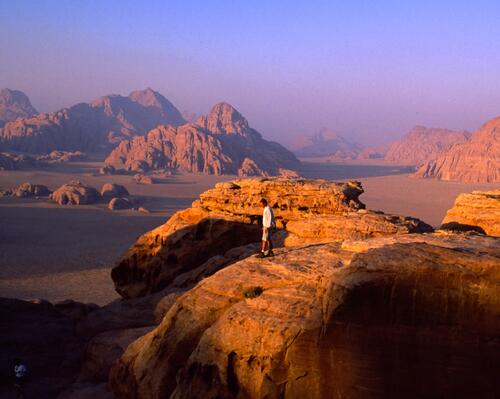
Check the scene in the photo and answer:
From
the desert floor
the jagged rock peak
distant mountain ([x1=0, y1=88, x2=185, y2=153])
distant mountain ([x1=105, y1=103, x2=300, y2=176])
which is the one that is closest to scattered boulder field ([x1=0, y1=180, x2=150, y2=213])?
the desert floor

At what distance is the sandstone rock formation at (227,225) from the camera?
17.2 metres

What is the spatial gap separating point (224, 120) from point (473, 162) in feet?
259

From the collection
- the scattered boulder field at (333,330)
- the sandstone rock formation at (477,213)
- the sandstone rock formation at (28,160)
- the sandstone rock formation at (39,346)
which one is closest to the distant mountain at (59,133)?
the sandstone rock formation at (28,160)

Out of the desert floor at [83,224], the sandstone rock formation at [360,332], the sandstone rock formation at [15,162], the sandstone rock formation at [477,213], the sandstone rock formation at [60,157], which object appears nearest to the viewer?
the sandstone rock formation at [360,332]

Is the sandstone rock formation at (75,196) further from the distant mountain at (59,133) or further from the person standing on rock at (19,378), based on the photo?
the distant mountain at (59,133)

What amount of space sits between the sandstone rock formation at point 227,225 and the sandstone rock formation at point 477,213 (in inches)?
138

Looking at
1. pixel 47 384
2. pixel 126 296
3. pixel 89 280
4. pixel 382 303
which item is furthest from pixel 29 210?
pixel 382 303

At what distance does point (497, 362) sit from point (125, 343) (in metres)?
10.9

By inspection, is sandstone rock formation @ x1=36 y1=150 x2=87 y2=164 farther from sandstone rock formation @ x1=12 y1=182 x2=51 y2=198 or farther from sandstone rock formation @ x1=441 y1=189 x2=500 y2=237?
sandstone rock formation @ x1=441 y1=189 x2=500 y2=237

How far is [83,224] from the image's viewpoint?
155ft

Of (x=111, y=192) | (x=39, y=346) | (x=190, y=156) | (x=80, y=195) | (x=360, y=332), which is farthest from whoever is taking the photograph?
(x=190, y=156)

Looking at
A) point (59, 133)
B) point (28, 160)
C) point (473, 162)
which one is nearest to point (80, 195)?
point (28, 160)

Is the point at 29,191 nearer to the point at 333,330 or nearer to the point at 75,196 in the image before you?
the point at 75,196

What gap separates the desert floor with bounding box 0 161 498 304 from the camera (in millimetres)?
28219
